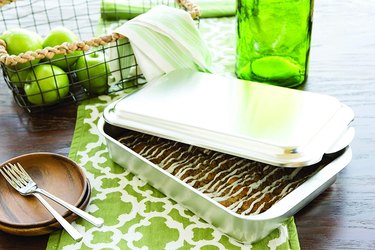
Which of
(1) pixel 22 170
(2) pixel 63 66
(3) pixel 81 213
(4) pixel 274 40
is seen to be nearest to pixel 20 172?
(1) pixel 22 170

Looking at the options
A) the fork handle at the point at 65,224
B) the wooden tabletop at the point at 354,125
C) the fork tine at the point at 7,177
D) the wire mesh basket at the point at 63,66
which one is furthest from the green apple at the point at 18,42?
the fork handle at the point at 65,224

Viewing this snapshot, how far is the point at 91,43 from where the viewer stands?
888 mm

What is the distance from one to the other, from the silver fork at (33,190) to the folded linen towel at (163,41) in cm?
28

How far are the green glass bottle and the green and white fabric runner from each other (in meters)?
0.30

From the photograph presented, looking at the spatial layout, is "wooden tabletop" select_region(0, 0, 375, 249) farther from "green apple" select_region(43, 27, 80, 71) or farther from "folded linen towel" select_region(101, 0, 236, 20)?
"folded linen towel" select_region(101, 0, 236, 20)

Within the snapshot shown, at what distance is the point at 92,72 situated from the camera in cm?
96

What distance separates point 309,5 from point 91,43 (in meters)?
0.37

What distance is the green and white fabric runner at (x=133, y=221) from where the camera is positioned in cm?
69

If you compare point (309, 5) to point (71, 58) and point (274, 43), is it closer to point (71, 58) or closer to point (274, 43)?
point (274, 43)

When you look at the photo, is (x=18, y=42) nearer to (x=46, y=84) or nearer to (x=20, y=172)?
(x=46, y=84)

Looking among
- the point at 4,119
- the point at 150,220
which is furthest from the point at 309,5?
the point at 4,119

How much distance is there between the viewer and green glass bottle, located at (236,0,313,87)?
897 millimetres

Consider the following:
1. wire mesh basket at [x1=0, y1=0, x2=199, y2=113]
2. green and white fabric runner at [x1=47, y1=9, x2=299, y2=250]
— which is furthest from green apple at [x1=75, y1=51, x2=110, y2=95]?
green and white fabric runner at [x1=47, y1=9, x2=299, y2=250]

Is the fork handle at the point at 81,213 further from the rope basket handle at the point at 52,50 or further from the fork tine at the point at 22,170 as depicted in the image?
the rope basket handle at the point at 52,50
